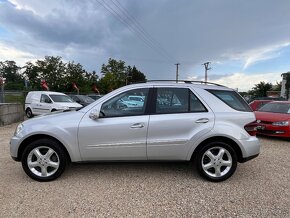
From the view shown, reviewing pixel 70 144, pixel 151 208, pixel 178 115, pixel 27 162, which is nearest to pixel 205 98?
pixel 178 115

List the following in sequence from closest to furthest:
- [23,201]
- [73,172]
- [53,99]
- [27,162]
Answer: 1. [23,201]
2. [27,162]
3. [73,172]
4. [53,99]

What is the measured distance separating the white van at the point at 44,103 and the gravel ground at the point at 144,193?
29.2 feet

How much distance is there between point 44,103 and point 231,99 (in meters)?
12.0

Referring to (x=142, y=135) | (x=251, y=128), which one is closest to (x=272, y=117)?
(x=251, y=128)

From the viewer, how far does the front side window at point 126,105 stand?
411cm

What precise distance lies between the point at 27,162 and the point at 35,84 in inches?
1710

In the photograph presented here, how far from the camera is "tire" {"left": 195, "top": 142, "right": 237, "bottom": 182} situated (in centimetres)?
413

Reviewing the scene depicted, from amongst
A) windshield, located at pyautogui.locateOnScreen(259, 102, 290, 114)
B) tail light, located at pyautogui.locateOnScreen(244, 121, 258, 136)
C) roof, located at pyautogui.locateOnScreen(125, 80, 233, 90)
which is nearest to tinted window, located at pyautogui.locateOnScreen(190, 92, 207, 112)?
roof, located at pyautogui.locateOnScreen(125, 80, 233, 90)

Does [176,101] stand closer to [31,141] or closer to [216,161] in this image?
[216,161]

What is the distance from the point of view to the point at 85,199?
3521mm

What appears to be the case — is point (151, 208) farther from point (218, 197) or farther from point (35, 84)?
point (35, 84)

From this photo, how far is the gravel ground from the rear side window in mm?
1257

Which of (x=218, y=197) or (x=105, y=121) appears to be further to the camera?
(x=105, y=121)

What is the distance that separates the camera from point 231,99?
4402mm
